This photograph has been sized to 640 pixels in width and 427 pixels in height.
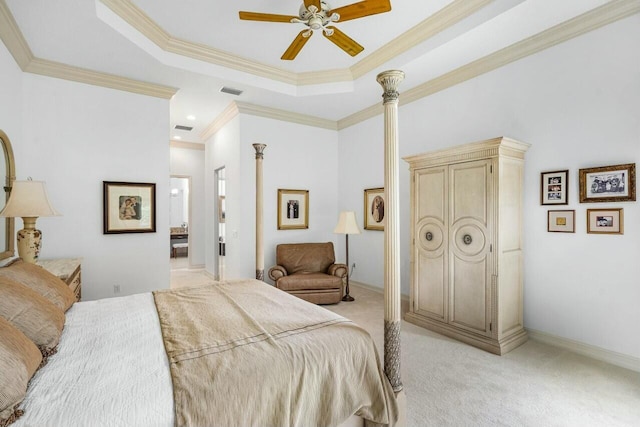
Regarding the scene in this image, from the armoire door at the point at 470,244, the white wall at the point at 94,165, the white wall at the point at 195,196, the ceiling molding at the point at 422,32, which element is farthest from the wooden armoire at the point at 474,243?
the white wall at the point at 195,196

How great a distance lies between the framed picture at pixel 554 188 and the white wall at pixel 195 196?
6.65 m

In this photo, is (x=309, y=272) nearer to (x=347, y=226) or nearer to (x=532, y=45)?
(x=347, y=226)

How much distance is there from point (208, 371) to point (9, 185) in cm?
324

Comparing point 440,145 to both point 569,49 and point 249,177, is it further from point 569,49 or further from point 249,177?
point 249,177

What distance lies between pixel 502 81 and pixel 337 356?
356 centimetres

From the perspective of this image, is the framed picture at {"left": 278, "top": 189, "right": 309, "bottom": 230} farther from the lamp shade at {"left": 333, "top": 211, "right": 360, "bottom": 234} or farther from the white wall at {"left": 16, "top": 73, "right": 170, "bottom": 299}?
the white wall at {"left": 16, "top": 73, "right": 170, "bottom": 299}

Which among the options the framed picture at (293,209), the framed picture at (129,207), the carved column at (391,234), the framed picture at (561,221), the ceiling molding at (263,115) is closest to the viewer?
the carved column at (391,234)

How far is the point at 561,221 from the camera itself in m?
3.03

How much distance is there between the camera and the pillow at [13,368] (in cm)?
101

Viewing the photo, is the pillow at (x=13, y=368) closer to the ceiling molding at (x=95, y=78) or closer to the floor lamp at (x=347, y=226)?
the ceiling molding at (x=95, y=78)

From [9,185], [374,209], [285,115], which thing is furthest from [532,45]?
[9,185]

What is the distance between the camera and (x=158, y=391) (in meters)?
1.19

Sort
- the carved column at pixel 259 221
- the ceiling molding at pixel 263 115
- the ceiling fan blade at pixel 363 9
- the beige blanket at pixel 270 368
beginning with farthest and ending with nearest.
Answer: the ceiling molding at pixel 263 115 < the carved column at pixel 259 221 < the ceiling fan blade at pixel 363 9 < the beige blanket at pixel 270 368

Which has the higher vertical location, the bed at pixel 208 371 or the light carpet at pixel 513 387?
the bed at pixel 208 371
